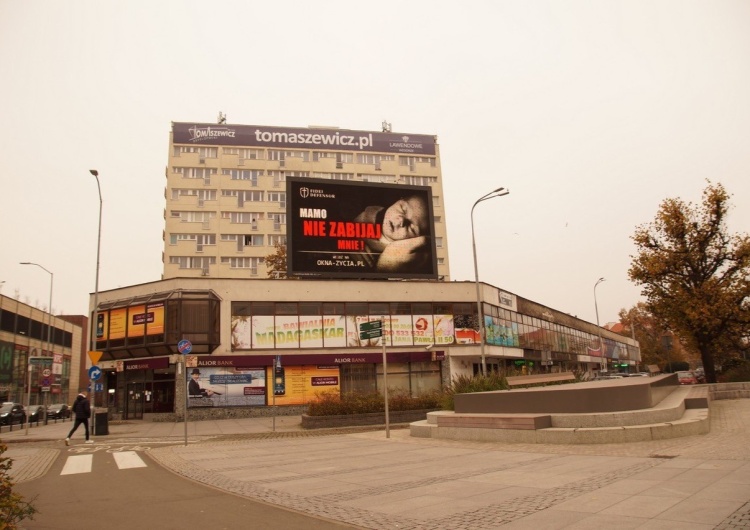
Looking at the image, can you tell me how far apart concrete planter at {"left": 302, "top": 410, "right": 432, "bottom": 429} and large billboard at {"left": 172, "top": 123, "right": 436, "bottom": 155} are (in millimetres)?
55823

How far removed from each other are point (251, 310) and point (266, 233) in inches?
1493

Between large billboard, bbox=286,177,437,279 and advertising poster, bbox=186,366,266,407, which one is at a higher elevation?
large billboard, bbox=286,177,437,279

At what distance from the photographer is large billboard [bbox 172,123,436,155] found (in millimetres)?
72625

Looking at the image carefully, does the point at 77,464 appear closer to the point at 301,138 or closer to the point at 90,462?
the point at 90,462

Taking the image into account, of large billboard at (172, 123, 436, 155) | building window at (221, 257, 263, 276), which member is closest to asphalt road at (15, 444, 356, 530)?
building window at (221, 257, 263, 276)

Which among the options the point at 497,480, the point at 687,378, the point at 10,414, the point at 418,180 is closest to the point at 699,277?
the point at 687,378

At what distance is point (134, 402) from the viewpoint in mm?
34406

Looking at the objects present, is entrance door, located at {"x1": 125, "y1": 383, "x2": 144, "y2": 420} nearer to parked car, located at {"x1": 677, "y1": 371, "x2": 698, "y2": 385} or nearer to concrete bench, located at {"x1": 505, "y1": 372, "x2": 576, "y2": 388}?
concrete bench, located at {"x1": 505, "y1": 372, "x2": 576, "y2": 388}

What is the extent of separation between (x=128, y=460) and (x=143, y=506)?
727 centimetres

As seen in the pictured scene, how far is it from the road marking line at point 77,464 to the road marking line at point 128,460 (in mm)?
669

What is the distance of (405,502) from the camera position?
8281 mm

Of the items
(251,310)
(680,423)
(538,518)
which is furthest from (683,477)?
(251,310)

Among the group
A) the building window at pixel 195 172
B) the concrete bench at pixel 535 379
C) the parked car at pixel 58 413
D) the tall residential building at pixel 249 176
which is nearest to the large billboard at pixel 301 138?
the tall residential building at pixel 249 176

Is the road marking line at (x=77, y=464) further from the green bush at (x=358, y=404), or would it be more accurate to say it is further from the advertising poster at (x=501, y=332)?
the advertising poster at (x=501, y=332)
